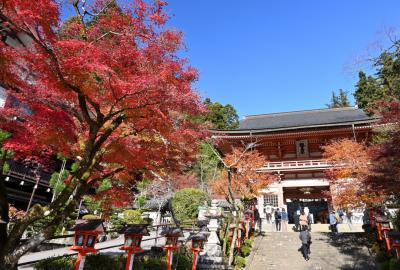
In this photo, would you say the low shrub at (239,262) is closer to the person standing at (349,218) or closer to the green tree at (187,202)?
the green tree at (187,202)

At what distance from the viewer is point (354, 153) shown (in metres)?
15.9

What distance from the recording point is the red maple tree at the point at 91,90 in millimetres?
5285

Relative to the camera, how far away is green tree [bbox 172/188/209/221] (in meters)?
22.0

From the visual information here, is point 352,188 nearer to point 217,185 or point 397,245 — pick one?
point 397,245

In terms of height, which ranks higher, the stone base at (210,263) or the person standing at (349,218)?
the person standing at (349,218)

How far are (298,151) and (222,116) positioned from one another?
69.2 ft

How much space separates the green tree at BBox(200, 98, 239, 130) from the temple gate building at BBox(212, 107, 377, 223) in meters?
16.2

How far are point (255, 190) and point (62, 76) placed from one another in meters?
15.0

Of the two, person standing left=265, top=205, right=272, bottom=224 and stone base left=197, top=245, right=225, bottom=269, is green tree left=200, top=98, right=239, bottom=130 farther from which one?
stone base left=197, top=245, right=225, bottom=269

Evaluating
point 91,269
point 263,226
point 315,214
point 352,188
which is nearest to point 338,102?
point 315,214

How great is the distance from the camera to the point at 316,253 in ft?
42.8

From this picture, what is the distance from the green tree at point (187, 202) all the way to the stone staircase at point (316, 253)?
7139 millimetres

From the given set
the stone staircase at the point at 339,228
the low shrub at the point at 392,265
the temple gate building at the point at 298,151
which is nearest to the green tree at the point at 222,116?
the temple gate building at the point at 298,151

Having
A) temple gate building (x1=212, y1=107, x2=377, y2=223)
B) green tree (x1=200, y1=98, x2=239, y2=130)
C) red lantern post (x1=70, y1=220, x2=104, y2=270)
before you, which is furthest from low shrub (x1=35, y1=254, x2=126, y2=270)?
green tree (x1=200, y1=98, x2=239, y2=130)
